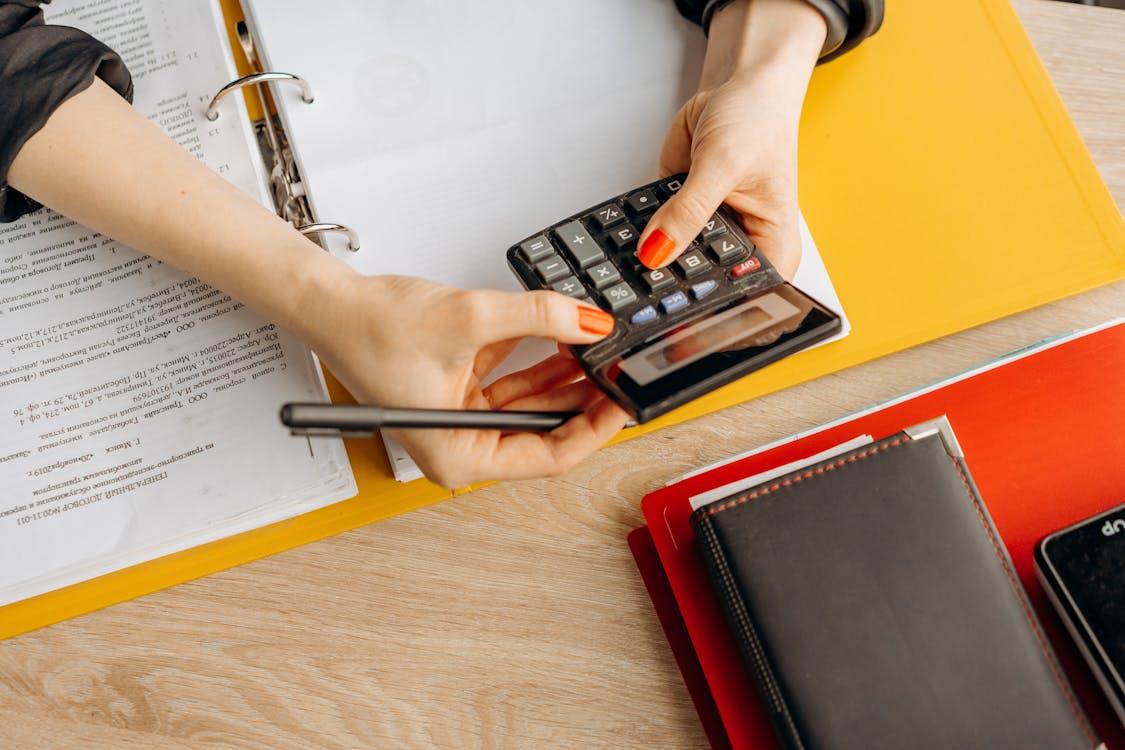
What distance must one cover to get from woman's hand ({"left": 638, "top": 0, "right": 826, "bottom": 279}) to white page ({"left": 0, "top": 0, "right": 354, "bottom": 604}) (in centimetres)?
25

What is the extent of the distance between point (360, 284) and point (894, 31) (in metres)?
0.42

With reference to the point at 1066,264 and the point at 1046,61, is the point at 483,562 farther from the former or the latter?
the point at 1046,61

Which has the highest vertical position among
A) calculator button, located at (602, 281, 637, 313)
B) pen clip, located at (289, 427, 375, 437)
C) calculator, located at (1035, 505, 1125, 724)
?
calculator button, located at (602, 281, 637, 313)

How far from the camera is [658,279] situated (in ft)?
1.43

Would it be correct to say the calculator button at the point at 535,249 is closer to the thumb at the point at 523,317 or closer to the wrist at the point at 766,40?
the thumb at the point at 523,317

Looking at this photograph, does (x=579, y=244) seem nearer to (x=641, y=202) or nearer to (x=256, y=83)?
(x=641, y=202)

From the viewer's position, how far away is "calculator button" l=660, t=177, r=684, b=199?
0.47 meters

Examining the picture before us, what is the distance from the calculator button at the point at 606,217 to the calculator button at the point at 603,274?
3 cm

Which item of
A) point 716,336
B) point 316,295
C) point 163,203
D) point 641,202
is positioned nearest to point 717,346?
point 716,336

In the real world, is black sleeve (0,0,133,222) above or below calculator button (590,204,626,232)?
above

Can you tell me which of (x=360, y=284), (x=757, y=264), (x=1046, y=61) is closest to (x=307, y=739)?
(x=360, y=284)

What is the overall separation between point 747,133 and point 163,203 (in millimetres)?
343

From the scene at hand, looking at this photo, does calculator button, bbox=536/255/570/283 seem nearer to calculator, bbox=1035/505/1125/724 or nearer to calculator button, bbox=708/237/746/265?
calculator button, bbox=708/237/746/265

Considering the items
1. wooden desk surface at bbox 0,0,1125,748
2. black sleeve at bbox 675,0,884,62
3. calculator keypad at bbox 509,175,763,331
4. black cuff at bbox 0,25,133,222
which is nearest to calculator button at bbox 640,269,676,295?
calculator keypad at bbox 509,175,763,331
